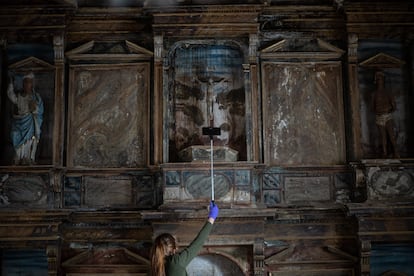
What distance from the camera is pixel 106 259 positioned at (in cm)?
960

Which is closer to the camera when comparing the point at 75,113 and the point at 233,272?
→ the point at 233,272

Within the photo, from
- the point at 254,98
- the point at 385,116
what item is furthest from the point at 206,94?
the point at 385,116

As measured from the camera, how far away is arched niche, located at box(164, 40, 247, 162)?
9.99m

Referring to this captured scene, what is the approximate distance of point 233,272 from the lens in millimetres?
9398

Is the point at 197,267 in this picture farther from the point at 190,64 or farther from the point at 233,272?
the point at 190,64

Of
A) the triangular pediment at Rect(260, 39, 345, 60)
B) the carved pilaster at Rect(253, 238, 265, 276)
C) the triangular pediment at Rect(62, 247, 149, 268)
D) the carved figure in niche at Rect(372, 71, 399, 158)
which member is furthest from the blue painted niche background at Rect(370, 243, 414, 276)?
the triangular pediment at Rect(62, 247, 149, 268)

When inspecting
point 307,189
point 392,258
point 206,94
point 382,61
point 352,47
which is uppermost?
point 352,47

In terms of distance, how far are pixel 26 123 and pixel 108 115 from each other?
3.83 ft

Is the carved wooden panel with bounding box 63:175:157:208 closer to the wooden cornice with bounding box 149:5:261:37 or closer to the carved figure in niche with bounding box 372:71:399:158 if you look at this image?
the wooden cornice with bounding box 149:5:261:37

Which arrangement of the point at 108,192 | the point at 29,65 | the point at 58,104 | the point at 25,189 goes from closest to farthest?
the point at 25,189
the point at 108,192
the point at 58,104
the point at 29,65

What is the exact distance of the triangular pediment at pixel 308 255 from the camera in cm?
955

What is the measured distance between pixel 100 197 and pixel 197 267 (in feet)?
5.57

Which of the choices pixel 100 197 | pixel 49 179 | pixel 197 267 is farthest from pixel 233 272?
pixel 49 179

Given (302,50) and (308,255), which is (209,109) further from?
(308,255)
